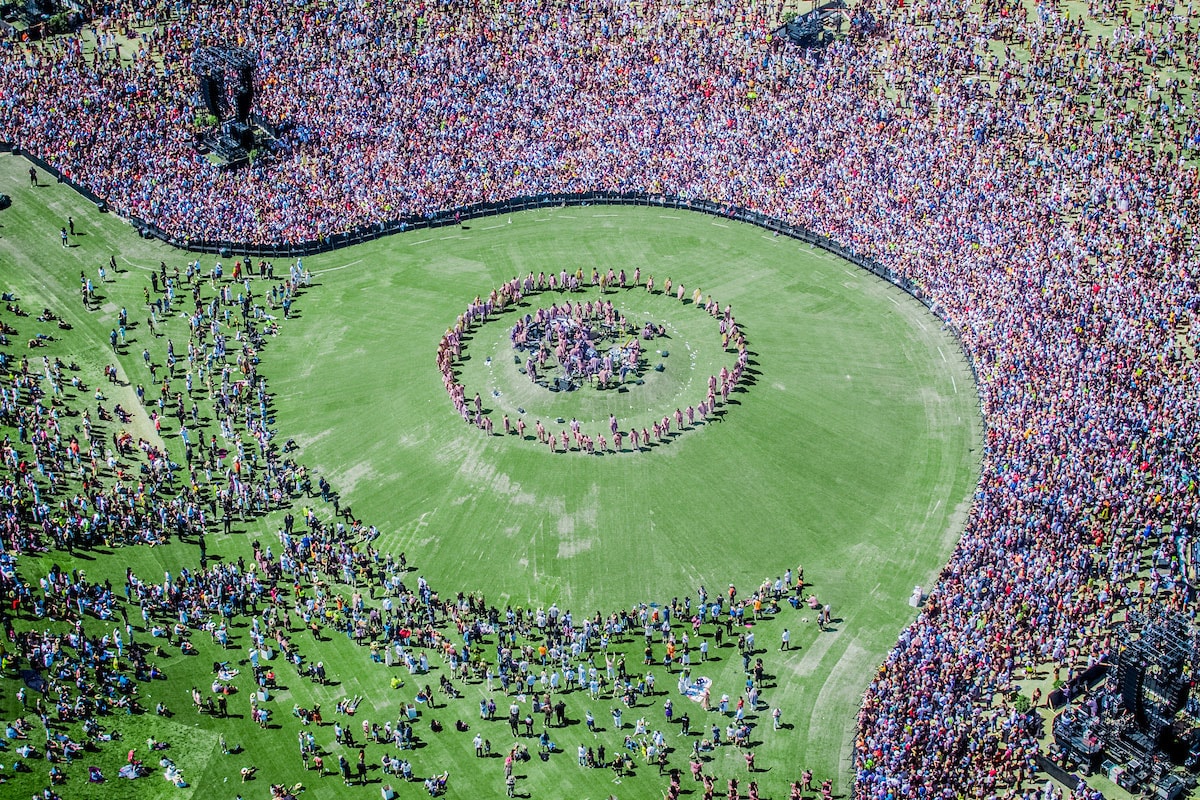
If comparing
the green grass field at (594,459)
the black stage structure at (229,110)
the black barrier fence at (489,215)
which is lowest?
the green grass field at (594,459)

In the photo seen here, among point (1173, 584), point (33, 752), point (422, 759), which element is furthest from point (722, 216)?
point (33, 752)

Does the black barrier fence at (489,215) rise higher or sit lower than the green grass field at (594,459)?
higher

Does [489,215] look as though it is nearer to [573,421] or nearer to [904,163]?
[573,421]

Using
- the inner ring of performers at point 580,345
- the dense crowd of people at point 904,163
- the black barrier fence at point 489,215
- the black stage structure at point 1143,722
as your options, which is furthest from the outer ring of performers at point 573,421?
the black stage structure at point 1143,722

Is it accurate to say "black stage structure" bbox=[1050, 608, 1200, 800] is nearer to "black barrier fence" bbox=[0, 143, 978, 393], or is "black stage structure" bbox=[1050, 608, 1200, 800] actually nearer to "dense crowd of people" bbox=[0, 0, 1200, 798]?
"dense crowd of people" bbox=[0, 0, 1200, 798]

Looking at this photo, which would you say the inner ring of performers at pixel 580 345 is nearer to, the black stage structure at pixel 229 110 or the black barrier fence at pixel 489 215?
the black barrier fence at pixel 489 215

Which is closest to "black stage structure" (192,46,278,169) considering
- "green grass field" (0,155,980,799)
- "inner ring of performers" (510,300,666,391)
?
"green grass field" (0,155,980,799)
